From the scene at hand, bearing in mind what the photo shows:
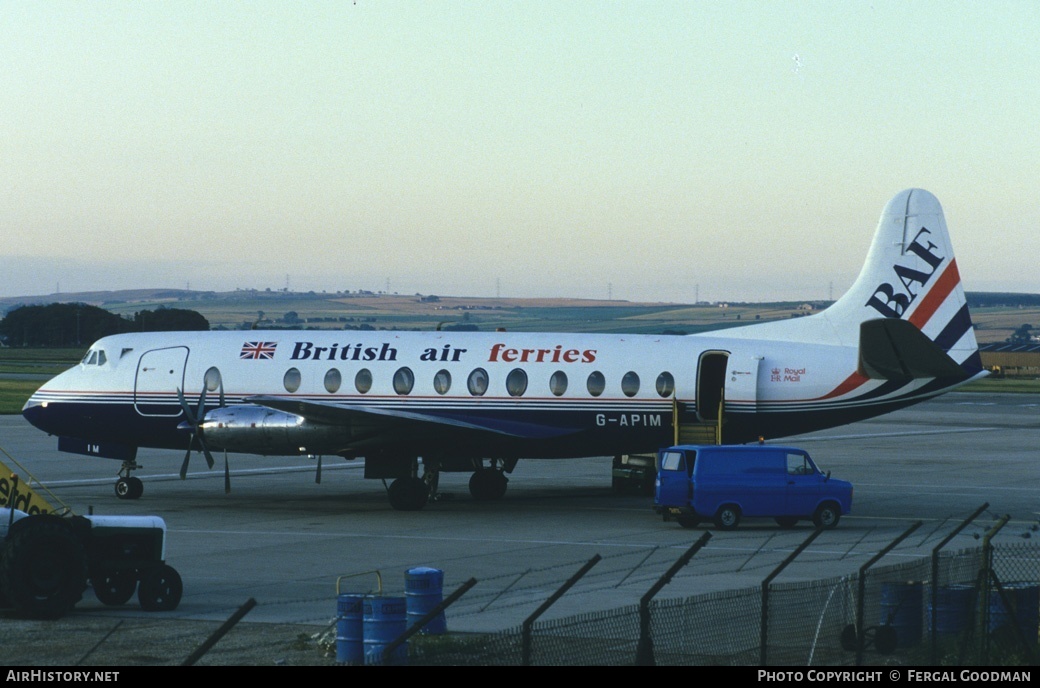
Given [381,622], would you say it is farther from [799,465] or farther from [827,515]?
[827,515]

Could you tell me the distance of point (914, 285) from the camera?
31047 millimetres

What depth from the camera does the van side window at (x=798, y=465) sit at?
26.7 metres

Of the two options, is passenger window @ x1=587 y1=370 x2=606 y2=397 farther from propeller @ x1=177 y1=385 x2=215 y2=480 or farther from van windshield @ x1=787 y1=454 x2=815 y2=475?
propeller @ x1=177 y1=385 x2=215 y2=480

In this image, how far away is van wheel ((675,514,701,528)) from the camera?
2661 centimetres

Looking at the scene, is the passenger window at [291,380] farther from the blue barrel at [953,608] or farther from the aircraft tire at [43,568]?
the blue barrel at [953,608]

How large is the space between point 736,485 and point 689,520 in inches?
47.9

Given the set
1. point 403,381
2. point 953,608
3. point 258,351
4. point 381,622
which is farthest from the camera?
point 258,351

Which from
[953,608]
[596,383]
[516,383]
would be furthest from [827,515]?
[953,608]

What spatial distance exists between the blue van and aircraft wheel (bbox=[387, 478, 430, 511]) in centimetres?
602

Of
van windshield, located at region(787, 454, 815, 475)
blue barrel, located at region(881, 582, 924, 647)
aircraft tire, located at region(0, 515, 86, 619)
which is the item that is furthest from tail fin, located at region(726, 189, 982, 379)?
aircraft tire, located at region(0, 515, 86, 619)

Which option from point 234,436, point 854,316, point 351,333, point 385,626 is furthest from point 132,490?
point 385,626

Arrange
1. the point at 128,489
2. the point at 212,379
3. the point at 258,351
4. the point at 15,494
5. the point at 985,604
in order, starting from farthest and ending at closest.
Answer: the point at 258,351
the point at 212,379
the point at 128,489
the point at 15,494
the point at 985,604

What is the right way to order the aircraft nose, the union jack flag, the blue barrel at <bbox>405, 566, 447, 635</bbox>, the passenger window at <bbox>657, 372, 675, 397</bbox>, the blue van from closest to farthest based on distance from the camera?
the blue barrel at <bbox>405, 566, 447, 635</bbox> < the blue van < the passenger window at <bbox>657, 372, 675, 397</bbox> < the union jack flag < the aircraft nose
